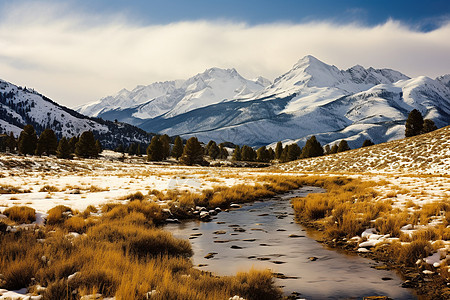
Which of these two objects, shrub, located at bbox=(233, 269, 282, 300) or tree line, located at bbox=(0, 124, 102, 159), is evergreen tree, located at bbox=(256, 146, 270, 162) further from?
shrub, located at bbox=(233, 269, 282, 300)

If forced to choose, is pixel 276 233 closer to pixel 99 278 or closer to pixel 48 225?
pixel 99 278

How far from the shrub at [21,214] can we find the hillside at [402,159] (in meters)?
43.0

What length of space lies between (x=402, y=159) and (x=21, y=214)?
52.0 m

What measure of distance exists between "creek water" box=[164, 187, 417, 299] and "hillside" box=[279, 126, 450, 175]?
3535 cm

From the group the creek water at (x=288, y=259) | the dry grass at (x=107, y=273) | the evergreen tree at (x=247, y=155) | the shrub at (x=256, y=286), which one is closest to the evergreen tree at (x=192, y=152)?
the evergreen tree at (x=247, y=155)

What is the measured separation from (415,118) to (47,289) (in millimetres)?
101050

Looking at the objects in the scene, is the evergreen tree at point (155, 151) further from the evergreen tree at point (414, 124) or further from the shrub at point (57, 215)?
the shrub at point (57, 215)

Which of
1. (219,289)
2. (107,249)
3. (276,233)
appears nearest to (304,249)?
(276,233)

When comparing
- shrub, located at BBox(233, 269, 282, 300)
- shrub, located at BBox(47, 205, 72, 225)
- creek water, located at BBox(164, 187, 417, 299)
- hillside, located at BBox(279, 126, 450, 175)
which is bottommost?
creek water, located at BBox(164, 187, 417, 299)

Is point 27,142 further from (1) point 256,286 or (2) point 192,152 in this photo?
(1) point 256,286

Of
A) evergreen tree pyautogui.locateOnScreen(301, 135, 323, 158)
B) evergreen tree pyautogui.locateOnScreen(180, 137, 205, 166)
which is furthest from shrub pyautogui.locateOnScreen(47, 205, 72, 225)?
evergreen tree pyautogui.locateOnScreen(301, 135, 323, 158)

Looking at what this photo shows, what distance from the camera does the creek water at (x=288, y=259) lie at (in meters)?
6.74

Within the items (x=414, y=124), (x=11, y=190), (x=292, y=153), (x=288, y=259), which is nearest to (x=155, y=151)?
(x=292, y=153)

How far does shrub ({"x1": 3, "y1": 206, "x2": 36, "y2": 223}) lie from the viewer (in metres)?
10.8
